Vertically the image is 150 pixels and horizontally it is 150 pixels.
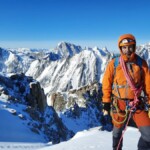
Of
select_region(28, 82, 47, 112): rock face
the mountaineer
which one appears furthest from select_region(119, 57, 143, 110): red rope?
select_region(28, 82, 47, 112): rock face

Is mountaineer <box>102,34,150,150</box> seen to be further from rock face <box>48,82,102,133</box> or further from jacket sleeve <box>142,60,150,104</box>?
rock face <box>48,82,102,133</box>

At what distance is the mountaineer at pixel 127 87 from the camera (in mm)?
9336

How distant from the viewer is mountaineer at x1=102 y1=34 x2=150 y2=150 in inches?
368

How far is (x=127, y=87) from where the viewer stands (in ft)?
31.0

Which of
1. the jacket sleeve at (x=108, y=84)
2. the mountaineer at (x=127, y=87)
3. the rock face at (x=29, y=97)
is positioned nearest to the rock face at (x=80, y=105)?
the rock face at (x=29, y=97)

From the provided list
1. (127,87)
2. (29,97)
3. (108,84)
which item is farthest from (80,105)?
(127,87)

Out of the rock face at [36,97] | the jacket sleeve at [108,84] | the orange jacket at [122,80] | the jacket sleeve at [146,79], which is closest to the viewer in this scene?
the jacket sleeve at [146,79]

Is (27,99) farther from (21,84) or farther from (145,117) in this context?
(145,117)

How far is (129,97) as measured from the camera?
31.2 ft

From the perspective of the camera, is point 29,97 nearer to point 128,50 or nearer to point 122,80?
point 122,80

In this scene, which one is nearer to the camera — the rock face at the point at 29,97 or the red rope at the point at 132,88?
the red rope at the point at 132,88

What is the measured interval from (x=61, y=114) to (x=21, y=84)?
125ft

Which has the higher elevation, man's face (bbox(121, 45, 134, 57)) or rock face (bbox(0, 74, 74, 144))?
man's face (bbox(121, 45, 134, 57))

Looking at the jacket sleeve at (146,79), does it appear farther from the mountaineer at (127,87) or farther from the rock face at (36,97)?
the rock face at (36,97)
